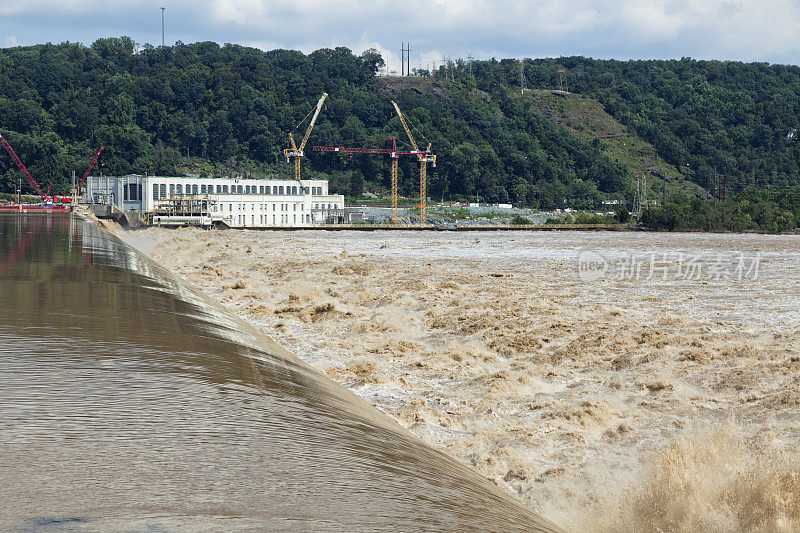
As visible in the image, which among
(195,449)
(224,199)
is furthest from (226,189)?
(195,449)

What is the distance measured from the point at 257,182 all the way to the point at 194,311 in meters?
148

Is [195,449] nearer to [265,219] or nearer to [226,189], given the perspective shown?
[265,219]

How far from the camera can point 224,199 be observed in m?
147

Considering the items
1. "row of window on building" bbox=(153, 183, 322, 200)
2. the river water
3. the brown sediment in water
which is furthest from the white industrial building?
the river water

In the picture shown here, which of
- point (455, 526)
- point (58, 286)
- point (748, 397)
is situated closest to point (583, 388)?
point (748, 397)

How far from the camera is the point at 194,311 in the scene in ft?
56.2

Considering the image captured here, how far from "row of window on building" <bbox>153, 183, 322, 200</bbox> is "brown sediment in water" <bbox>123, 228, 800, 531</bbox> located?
122 m

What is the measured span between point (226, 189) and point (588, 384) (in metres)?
148

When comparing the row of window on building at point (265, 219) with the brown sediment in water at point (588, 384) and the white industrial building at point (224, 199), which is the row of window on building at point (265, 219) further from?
the brown sediment in water at point (588, 384)

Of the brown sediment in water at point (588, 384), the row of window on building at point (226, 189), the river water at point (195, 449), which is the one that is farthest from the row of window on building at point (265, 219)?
the river water at point (195, 449)

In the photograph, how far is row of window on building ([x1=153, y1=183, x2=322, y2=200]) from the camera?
14750 centimetres

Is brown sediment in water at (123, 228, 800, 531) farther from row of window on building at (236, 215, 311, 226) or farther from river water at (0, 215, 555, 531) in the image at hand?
row of window on building at (236, 215, 311, 226)

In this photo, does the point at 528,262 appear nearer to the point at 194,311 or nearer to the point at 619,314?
the point at 619,314

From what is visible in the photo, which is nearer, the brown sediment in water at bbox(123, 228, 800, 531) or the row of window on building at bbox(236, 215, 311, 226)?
the brown sediment in water at bbox(123, 228, 800, 531)
